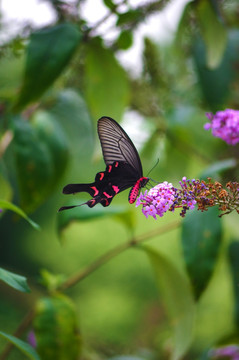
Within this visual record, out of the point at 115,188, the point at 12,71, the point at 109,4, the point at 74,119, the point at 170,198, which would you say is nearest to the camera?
the point at 170,198

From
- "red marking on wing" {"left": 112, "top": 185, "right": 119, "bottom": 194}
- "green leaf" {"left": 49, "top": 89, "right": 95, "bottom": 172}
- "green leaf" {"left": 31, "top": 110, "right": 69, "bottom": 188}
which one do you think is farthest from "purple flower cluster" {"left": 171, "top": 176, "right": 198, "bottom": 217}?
"green leaf" {"left": 49, "top": 89, "right": 95, "bottom": 172}

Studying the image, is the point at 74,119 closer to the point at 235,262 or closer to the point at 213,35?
the point at 213,35

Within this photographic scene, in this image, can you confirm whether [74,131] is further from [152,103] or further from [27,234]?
[27,234]

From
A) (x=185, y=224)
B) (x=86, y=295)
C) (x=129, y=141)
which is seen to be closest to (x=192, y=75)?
(x=185, y=224)

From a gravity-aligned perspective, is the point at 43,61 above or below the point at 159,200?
above

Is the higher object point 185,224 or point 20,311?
point 20,311

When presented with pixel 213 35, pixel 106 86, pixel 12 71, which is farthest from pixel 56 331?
pixel 12 71
